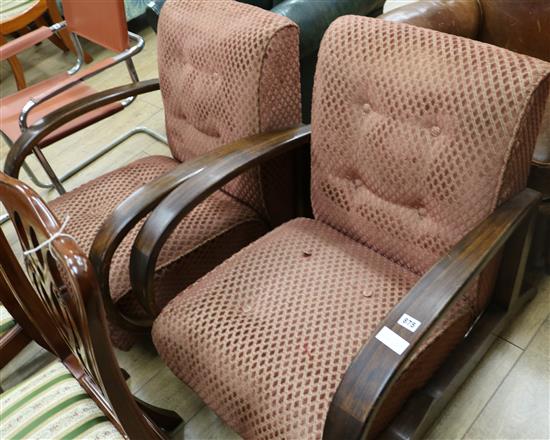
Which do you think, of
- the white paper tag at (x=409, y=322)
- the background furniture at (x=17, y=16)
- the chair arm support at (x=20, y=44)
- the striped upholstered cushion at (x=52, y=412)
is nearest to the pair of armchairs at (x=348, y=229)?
the white paper tag at (x=409, y=322)

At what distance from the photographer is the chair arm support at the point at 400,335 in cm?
76

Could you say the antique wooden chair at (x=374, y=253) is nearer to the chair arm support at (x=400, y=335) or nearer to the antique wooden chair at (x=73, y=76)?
the chair arm support at (x=400, y=335)

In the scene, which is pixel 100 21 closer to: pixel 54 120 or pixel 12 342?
pixel 54 120

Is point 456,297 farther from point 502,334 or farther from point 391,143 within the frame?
point 502,334

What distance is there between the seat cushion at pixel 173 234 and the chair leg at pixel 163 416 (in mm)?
212

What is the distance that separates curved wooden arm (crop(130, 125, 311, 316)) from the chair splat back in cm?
83

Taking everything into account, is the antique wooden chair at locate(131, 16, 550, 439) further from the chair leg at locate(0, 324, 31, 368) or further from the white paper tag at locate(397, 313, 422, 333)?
the chair leg at locate(0, 324, 31, 368)

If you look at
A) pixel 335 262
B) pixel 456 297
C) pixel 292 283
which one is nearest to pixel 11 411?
pixel 292 283

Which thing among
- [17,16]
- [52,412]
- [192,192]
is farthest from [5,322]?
[17,16]

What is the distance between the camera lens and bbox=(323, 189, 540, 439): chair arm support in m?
0.76

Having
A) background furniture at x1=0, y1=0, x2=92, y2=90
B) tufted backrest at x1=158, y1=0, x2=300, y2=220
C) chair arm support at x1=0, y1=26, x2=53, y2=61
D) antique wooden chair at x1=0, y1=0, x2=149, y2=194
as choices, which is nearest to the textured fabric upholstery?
tufted backrest at x1=158, y1=0, x2=300, y2=220

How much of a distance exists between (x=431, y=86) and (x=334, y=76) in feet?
0.77

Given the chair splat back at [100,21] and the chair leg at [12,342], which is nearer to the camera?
the chair leg at [12,342]

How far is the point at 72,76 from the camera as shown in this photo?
79.0 inches
